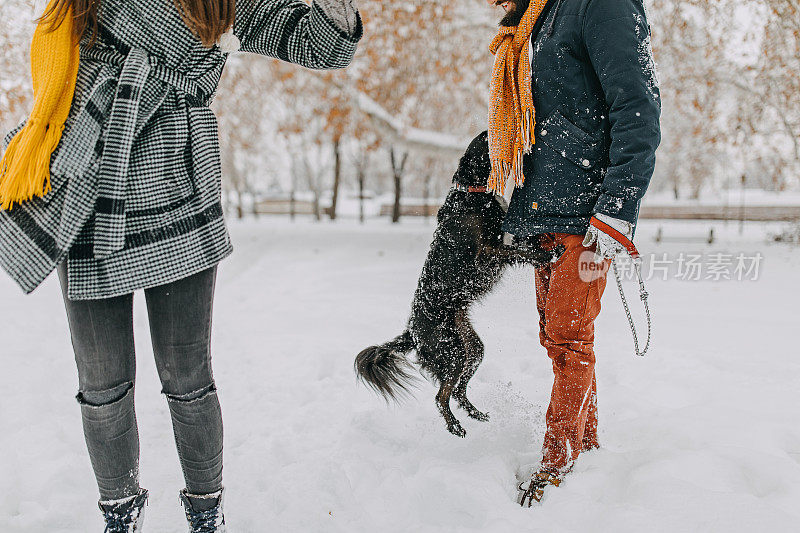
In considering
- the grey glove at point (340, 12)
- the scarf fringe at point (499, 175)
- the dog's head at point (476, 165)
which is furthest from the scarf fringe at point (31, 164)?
the dog's head at point (476, 165)

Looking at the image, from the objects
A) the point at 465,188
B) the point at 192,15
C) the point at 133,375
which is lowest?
the point at 133,375

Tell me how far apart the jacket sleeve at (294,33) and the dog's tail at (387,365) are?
131cm

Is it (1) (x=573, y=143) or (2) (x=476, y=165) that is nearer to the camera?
(1) (x=573, y=143)

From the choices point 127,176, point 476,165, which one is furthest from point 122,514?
point 476,165

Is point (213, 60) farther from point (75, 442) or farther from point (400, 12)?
point (400, 12)

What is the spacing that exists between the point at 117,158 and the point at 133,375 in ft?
1.91

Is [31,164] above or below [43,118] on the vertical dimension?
below

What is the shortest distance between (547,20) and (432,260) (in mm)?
989

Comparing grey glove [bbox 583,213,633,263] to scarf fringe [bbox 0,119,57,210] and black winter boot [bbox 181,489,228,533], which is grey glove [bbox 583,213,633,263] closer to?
black winter boot [bbox 181,489,228,533]

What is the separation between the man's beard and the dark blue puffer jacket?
135mm

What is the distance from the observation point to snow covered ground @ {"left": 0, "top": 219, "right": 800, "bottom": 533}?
1.79 metres

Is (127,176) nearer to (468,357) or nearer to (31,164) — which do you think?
(31,164)

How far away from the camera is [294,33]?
1.44 m

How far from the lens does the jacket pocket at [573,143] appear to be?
1748mm
